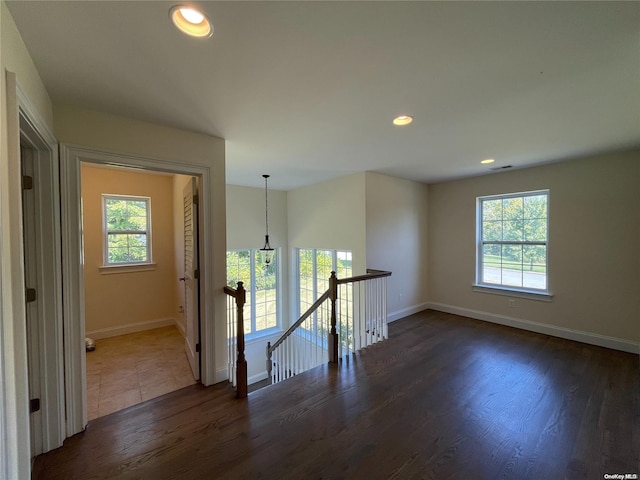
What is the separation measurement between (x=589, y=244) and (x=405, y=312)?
266cm

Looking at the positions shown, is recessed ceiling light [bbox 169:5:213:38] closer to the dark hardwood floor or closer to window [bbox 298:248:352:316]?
the dark hardwood floor

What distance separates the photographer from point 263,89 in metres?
1.76

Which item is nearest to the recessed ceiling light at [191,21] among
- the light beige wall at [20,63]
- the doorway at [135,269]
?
the light beige wall at [20,63]

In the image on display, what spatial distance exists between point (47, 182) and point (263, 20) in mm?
1821

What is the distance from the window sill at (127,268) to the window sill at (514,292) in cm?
551

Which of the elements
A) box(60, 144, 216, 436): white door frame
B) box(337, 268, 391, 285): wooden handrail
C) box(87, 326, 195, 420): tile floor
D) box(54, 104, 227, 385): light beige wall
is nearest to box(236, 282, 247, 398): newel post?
box(54, 104, 227, 385): light beige wall

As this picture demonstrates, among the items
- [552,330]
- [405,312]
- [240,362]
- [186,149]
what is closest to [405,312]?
[405,312]

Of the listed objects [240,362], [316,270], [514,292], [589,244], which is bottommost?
[240,362]

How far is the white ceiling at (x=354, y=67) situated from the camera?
1172mm

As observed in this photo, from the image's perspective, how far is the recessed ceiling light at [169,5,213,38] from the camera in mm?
1135

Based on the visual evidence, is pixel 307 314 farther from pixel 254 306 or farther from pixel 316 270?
pixel 254 306

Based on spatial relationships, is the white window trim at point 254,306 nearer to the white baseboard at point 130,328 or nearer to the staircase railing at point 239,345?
the white baseboard at point 130,328

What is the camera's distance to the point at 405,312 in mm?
4641

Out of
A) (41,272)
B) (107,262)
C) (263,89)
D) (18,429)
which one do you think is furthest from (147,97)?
(107,262)
